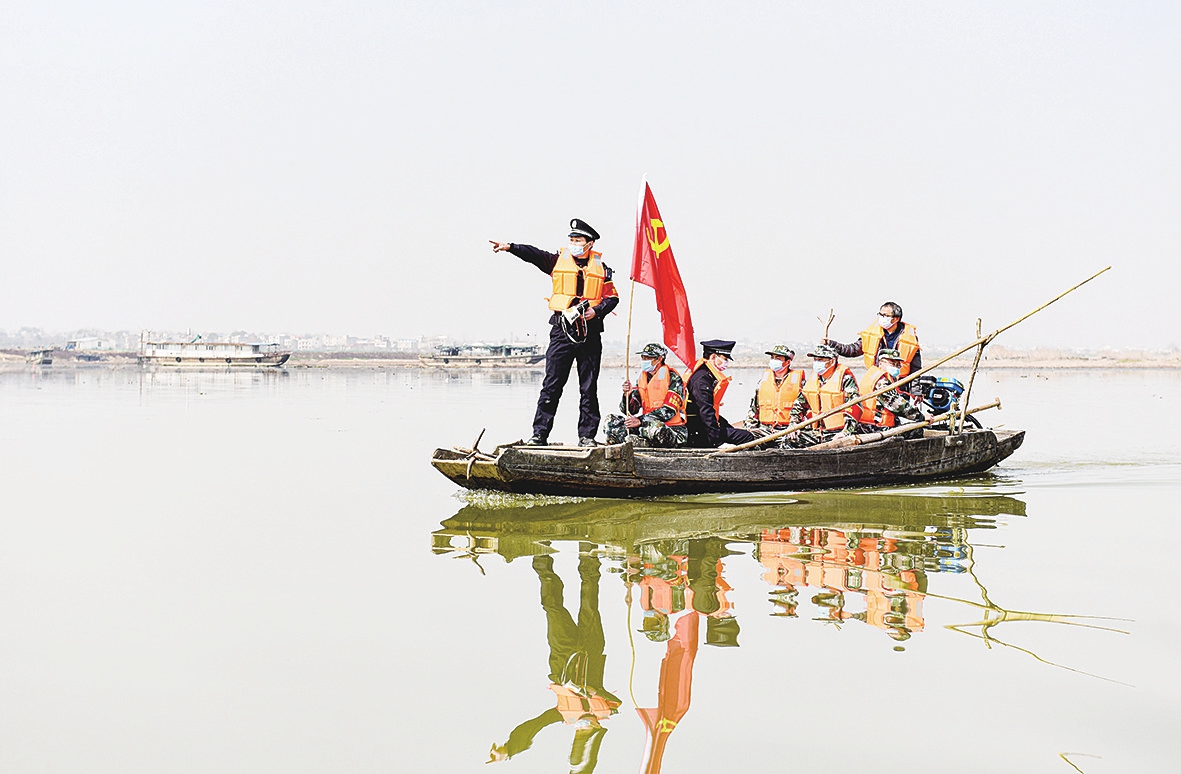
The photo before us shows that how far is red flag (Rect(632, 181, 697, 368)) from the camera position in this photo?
12.3 meters

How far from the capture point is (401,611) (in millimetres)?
7145

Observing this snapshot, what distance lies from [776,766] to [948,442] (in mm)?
10033

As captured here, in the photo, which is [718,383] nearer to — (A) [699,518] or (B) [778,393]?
(B) [778,393]

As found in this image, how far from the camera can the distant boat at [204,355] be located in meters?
82.5

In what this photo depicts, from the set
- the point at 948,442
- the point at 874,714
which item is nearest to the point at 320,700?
the point at 874,714

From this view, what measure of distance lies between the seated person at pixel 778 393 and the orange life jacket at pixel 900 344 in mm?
1087

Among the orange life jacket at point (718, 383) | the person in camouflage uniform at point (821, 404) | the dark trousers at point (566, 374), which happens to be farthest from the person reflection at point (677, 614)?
the person in camouflage uniform at point (821, 404)

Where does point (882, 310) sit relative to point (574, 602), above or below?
above

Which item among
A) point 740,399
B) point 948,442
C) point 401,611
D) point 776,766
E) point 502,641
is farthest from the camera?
point 740,399

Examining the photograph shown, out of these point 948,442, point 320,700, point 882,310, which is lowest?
point 320,700

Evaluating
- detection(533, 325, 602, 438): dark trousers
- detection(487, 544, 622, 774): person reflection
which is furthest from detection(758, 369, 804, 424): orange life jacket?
detection(487, 544, 622, 774): person reflection

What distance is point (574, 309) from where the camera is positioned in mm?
11109

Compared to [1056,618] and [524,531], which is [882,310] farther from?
[1056,618]

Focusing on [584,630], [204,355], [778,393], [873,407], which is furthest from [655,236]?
[204,355]
